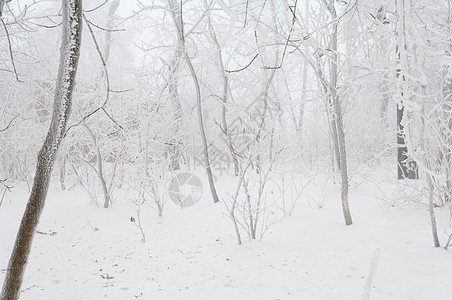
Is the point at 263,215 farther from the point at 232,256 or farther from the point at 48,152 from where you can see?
the point at 48,152

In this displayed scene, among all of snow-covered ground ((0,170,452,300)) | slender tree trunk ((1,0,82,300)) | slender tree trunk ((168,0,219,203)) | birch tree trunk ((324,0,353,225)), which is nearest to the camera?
slender tree trunk ((1,0,82,300))

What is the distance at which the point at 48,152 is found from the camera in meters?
1.92

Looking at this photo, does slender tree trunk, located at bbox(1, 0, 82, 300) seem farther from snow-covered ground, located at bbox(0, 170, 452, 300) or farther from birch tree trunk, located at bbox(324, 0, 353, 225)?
birch tree trunk, located at bbox(324, 0, 353, 225)

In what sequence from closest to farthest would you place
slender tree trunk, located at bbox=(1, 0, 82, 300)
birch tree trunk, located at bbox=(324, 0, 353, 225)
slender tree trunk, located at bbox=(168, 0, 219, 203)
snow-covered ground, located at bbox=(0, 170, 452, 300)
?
→ slender tree trunk, located at bbox=(1, 0, 82, 300) → snow-covered ground, located at bbox=(0, 170, 452, 300) → birch tree trunk, located at bbox=(324, 0, 353, 225) → slender tree trunk, located at bbox=(168, 0, 219, 203)

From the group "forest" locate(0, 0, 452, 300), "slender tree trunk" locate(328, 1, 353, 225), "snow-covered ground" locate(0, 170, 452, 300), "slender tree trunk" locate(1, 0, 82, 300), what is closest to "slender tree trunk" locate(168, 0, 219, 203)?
→ "forest" locate(0, 0, 452, 300)

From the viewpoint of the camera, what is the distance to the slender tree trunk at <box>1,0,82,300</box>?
1.89m

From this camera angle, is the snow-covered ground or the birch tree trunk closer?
the snow-covered ground

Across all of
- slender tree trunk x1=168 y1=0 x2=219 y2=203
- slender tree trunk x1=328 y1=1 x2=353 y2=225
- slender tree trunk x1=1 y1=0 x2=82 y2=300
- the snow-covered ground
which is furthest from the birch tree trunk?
slender tree trunk x1=1 y1=0 x2=82 y2=300

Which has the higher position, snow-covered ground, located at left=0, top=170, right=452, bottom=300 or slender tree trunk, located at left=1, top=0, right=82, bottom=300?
slender tree trunk, located at left=1, top=0, right=82, bottom=300

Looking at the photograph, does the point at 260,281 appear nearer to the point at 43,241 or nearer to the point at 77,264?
the point at 77,264

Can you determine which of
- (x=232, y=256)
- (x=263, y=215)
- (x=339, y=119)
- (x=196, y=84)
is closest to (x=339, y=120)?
(x=339, y=119)

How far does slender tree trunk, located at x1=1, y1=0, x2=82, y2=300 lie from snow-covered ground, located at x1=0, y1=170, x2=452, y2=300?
87 cm

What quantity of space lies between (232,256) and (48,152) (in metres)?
2.28

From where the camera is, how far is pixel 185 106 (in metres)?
13.7
